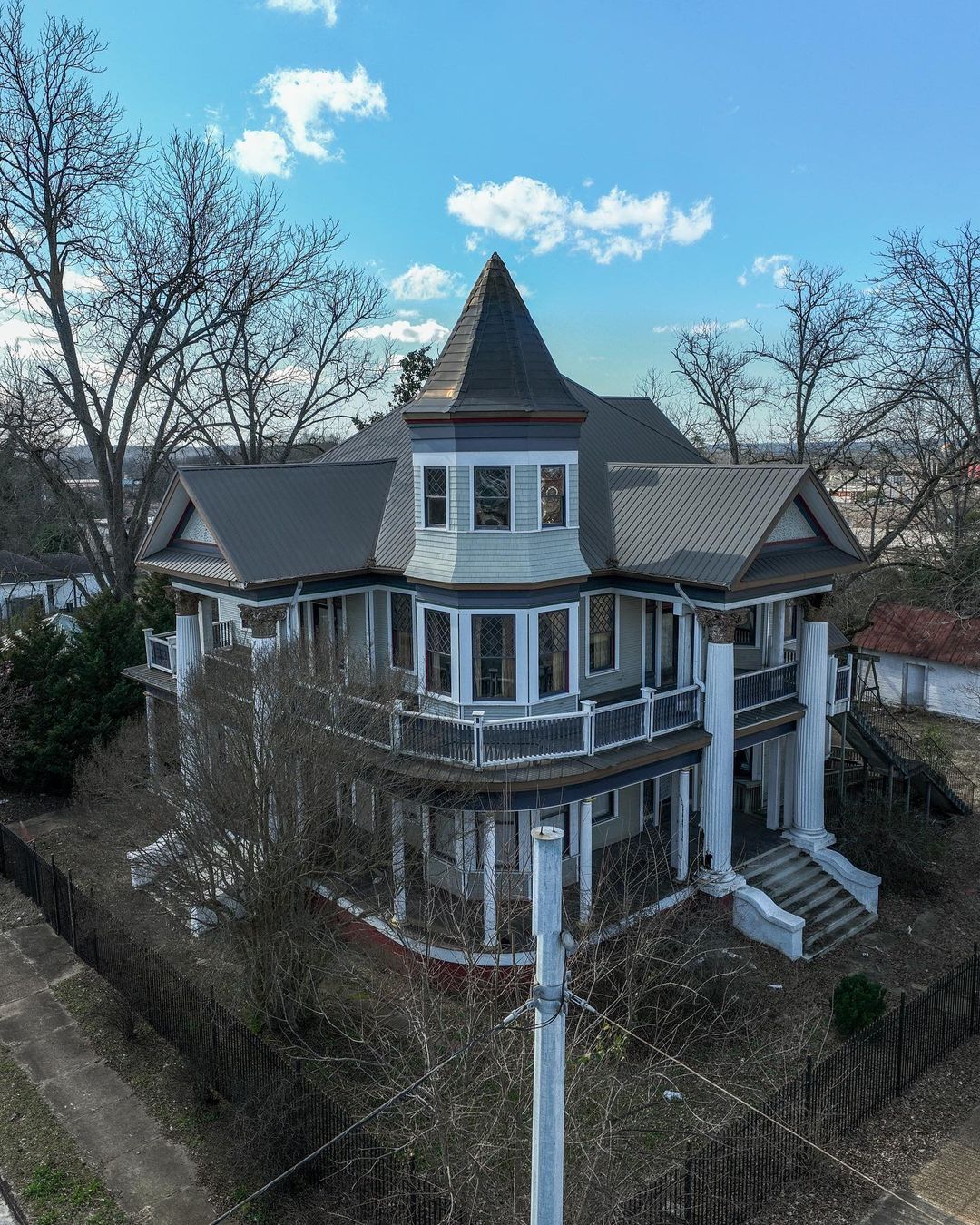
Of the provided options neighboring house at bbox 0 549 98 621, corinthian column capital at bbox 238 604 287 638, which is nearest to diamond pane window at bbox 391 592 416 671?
corinthian column capital at bbox 238 604 287 638

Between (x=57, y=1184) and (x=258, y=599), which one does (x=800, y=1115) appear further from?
(x=258, y=599)

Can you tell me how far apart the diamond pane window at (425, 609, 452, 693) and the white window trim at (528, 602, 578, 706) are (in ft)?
5.47

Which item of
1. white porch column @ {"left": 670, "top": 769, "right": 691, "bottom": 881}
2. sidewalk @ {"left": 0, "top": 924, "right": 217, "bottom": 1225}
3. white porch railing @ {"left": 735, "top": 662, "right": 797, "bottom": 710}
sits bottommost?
sidewalk @ {"left": 0, "top": 924, "right": 217, "bottom": 1225}

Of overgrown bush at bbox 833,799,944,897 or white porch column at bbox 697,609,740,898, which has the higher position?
white porch column at bbox 697,609,740,898

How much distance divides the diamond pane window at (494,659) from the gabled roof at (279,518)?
349 centimetres

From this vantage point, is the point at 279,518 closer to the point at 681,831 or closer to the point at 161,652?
the point at 161,652

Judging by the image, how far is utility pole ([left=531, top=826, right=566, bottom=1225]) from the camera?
21.5 ft

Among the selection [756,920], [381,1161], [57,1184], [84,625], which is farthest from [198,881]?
[84,625]

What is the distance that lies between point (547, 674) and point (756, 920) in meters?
6.34

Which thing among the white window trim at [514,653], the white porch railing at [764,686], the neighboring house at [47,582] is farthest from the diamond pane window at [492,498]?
the neighboring house at [47,582]

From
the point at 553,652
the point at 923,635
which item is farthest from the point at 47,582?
the point at 923,635

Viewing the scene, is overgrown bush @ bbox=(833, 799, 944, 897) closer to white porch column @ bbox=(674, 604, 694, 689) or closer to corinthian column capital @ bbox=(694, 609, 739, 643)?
white porch column @ bbox=(674, 604, 694, 689)

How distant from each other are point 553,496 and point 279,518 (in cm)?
611

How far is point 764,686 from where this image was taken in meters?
20.3
